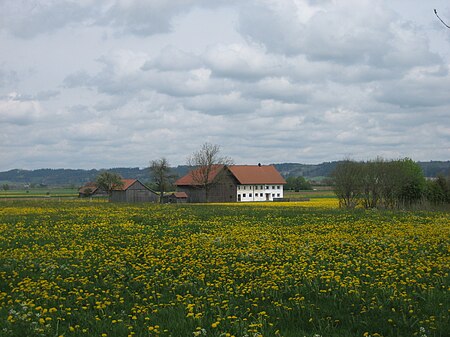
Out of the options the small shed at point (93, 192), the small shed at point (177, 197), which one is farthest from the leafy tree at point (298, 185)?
the small shed at point (93, 192)

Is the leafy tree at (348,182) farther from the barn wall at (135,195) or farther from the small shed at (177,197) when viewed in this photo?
the small shed at (177,197)

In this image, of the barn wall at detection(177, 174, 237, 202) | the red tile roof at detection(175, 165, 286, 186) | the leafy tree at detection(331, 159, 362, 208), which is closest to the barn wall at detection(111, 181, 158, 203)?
the barn wall at detection(177, 174, 237, 202)

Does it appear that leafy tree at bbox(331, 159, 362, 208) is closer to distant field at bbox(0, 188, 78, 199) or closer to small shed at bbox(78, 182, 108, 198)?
small shed at bbox(78, 182, 108, 198)

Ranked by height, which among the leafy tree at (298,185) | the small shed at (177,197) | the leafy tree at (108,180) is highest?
the leafy tree at (108,180)

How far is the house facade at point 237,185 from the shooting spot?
104500mm

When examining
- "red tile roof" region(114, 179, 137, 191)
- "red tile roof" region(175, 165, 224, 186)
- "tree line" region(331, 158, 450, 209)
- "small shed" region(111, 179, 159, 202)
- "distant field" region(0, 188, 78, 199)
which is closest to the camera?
"tree line" region(331, 158, 450, 209)

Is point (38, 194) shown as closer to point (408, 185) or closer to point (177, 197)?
point (177, 197)

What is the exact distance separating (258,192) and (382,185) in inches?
2302

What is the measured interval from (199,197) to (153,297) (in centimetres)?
9412

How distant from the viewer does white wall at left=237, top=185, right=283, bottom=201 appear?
364ft

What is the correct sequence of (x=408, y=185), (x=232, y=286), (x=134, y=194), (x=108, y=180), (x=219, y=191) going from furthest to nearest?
(x=108, y=180) → (x=219, y=191) → (x=134, y=194) → (x=408, y=185) → (x=232, y=286)

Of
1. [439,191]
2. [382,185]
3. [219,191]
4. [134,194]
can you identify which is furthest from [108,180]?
[439,191]

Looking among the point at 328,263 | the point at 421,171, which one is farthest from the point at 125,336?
the point at 421,171

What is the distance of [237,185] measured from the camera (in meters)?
110
